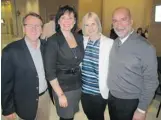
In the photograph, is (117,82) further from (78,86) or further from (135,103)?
(78,86)

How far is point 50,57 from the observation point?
167 cm

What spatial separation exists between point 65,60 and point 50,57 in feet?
0.42

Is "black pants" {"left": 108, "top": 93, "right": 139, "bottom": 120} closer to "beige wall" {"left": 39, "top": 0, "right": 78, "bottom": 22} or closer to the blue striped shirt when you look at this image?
the blue striped shirt

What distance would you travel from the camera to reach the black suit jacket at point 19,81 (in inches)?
60.3

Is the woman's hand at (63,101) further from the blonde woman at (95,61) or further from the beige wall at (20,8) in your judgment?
the beige wall at (20,8)

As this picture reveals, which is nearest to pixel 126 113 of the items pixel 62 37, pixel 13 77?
pixel 62 37

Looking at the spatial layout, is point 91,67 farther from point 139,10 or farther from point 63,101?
point 139,10

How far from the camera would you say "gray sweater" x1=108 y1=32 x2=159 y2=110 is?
1.54 meters

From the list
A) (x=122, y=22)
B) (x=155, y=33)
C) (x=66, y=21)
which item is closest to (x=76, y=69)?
(x=66, y=21)

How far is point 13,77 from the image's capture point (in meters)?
1.58

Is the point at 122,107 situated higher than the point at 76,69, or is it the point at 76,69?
the point at 76,69

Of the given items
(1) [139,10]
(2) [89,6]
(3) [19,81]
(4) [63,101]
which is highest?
(2) [89,6]

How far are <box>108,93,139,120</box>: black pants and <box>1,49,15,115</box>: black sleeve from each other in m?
0.82

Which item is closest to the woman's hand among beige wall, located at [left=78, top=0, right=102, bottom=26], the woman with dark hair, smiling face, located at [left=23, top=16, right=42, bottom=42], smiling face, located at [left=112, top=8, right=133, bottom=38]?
the woman with dark hair
